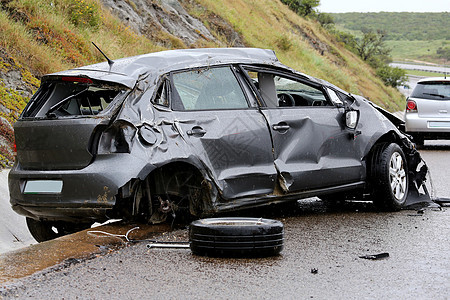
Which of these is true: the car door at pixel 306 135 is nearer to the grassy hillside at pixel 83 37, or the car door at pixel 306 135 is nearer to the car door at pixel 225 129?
the car door at pixel 225 129

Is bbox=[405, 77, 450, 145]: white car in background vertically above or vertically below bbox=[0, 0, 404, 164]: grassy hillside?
below

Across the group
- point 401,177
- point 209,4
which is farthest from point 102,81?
point 209,4

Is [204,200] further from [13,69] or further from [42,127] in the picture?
[13,69]

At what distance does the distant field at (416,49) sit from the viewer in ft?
518

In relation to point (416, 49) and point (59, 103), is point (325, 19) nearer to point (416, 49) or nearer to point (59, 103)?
point (59, 103)

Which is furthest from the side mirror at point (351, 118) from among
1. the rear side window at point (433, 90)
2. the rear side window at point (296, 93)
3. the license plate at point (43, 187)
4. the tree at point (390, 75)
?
the tree at point (390, 75)

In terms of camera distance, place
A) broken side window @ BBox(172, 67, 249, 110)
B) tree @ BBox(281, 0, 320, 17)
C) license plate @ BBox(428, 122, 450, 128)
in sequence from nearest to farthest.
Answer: broken side window @ BBox(172, 67, 249, 110) → license plate @ BBox(428, 122, 450, 128) → tree @ BBox(281, 0, 320, 17)

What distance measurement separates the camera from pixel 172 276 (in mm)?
5082

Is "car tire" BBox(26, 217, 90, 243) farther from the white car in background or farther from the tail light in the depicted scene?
the tail light

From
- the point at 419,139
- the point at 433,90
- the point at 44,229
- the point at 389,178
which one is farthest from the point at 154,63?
the point at 419,139

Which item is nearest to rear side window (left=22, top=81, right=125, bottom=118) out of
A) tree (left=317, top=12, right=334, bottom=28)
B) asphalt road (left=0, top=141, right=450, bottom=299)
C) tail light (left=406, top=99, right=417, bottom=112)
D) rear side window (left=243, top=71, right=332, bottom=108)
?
asphalt road (left=0, top=141, right=450, bottom=299)

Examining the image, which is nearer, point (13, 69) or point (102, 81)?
point (102, 81)

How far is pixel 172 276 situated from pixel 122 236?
1415mm

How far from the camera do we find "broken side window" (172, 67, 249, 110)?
665 centimetres
